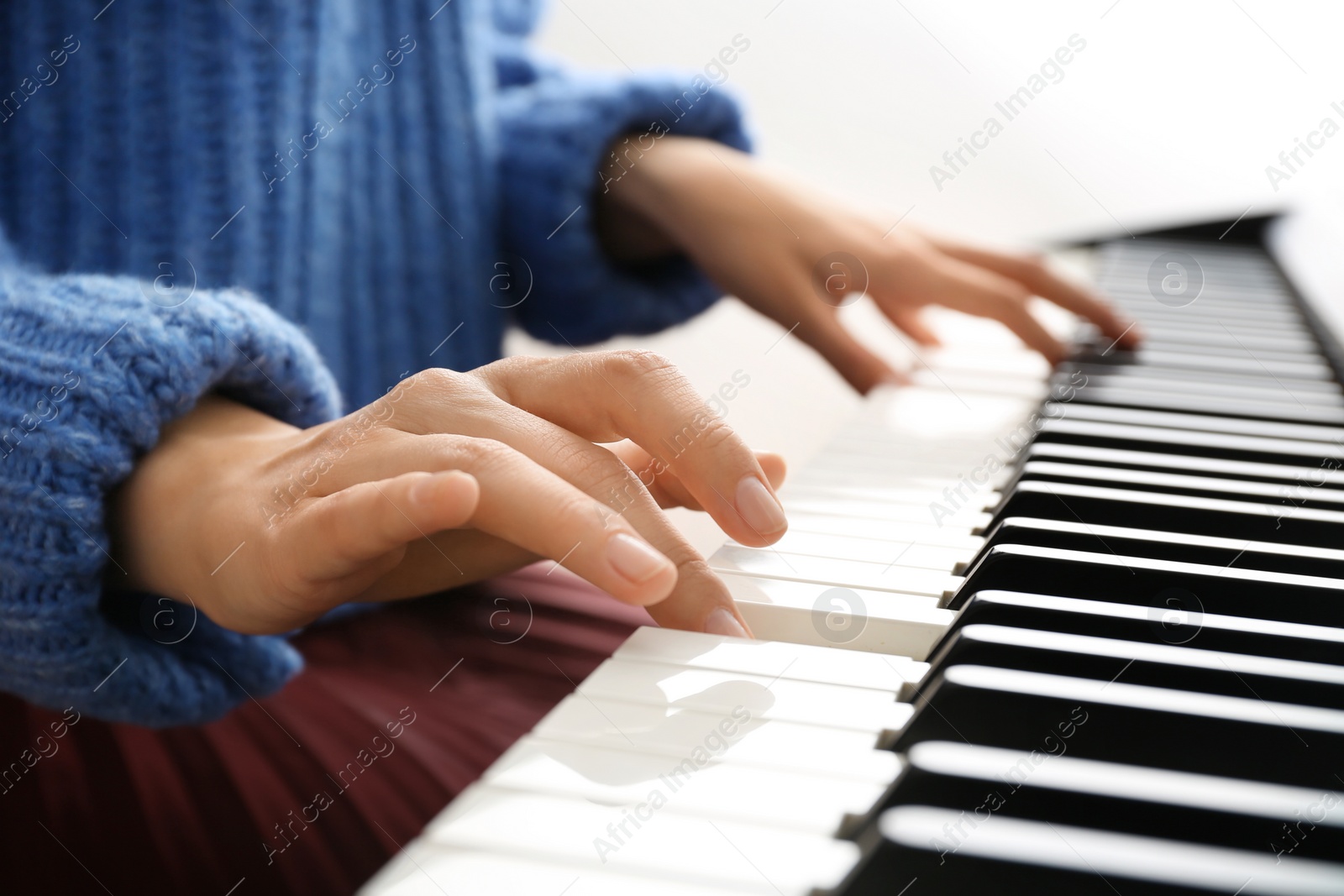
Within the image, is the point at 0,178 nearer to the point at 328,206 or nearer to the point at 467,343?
the point at 328,206

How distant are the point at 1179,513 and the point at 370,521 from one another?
15.5 inches

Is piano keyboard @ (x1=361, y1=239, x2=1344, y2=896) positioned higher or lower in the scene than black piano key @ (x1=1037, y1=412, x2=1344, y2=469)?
lower

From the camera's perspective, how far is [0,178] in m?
0.82

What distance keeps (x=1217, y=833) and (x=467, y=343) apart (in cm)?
87

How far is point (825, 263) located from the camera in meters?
0.90

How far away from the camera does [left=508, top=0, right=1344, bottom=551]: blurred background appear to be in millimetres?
1561

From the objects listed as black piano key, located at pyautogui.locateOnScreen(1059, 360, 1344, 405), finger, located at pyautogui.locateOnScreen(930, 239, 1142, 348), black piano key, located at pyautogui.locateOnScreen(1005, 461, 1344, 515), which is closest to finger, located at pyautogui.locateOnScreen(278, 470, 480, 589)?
black piano key, located at pyautogui.locateOnScreen(1005, 461, 1344, 515)

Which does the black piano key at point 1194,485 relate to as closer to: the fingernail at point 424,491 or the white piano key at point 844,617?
the white piano key at point 844,617

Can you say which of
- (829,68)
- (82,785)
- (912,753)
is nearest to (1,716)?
(82,785)

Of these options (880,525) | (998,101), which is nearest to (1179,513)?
(880,525)

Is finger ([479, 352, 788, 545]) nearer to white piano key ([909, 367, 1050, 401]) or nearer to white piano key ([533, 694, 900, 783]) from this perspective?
white piano key ([533, 694, 900, 783])

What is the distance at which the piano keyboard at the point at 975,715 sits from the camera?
0.84ft

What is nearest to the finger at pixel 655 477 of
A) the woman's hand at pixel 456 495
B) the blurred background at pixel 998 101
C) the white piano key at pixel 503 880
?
the woman's hand at pixel 456 495

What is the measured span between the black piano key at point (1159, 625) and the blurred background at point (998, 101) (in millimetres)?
966
